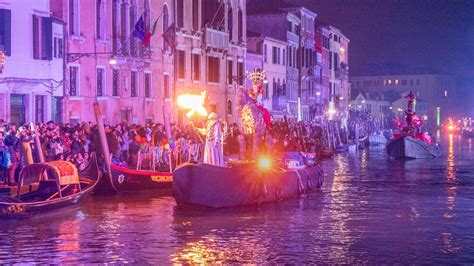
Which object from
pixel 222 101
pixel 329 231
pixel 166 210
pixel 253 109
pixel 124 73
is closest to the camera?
pixel 329 231

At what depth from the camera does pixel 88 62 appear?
3662cm

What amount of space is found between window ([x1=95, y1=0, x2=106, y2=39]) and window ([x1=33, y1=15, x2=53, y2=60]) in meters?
Answer: 4.40

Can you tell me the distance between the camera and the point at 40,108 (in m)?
32.9

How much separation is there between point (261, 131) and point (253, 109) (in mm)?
647

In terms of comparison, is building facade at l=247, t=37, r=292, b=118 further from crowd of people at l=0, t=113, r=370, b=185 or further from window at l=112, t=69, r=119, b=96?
crowd of people at l=0, t=113, r=370, b=185

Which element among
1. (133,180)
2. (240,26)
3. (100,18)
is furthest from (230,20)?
(133,180)

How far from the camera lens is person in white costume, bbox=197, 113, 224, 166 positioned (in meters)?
24.2

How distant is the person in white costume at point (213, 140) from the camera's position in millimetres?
24172

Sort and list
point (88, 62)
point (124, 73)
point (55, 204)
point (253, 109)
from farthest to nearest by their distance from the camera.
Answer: point (124, 73) → point (88, 62) → point (253, 109) → point (55, 204)

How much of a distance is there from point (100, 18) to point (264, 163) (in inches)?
619

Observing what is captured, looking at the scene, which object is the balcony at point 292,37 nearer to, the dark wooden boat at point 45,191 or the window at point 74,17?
the window at point 74,17

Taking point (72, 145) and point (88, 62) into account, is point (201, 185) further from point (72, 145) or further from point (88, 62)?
point (88, 62)

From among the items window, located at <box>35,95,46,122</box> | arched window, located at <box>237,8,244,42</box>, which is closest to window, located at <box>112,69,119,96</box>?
window, located at <box>35,95,46,122</box>

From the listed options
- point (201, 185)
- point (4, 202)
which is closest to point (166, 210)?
point (201, 185)
